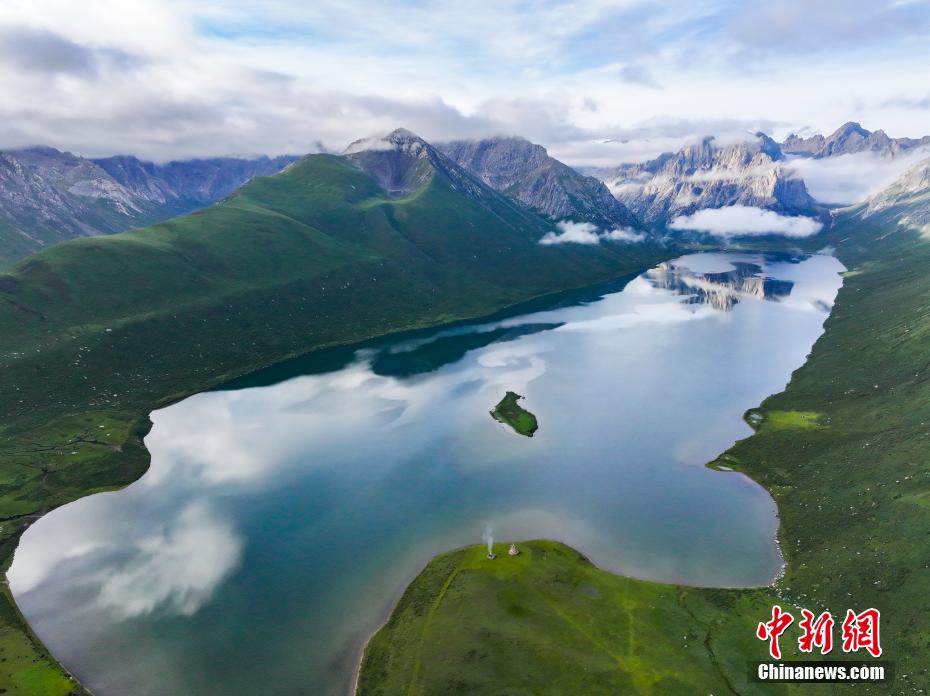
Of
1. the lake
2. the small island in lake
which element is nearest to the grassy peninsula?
the lake

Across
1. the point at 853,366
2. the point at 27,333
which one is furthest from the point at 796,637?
the point at 27,333

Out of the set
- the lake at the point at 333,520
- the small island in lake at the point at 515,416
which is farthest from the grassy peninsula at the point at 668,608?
the small island in lake at the point at 515,416

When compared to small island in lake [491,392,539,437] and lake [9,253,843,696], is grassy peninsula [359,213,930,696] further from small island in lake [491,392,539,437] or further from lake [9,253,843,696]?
small island in lake [491,392,539,437]

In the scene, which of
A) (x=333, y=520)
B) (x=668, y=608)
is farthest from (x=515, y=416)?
(x=668, y=608)

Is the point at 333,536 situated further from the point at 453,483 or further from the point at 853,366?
the point at 853,366

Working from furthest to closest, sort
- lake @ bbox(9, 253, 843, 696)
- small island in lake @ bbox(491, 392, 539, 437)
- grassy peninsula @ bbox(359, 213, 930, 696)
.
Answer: small island in lake @ bbox(491, 392, 539, 437)
lake @ bbox(9, 253, 843, 696)
grassy peninsula @ bbox(359, 213, 930, 696)

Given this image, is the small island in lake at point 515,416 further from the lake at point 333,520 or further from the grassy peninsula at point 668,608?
the grassy peninsula at point 668,608
